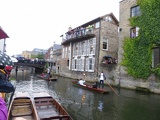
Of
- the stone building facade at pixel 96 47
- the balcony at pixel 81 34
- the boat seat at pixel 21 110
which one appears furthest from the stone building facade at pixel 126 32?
the boat seat at pixel 21 110

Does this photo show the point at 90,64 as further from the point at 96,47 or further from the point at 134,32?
the point at 134,32

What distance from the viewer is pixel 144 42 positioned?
17.1 m

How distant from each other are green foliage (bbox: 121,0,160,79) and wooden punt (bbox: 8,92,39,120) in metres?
12.0

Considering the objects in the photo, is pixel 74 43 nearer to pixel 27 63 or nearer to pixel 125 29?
pixel 125 29

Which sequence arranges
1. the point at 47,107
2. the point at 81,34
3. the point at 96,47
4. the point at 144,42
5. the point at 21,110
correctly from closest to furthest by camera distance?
the point at 21,110 → the point at 47,107 → the point at 144,42 → the point at 96,47 → the point at 81,34

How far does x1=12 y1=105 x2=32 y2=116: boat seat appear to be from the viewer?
7.83 metres

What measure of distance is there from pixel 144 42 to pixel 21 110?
13763mm

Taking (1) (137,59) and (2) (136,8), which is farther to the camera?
(2) (136,8)

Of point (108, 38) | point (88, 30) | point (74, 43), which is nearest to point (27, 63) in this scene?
point (74, 43)

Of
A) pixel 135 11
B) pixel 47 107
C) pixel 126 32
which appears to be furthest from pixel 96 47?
pixel 47 107

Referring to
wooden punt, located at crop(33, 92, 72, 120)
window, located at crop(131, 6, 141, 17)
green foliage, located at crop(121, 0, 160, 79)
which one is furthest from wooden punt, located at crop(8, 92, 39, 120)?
window, located at crop(131, 6, 141, 17)

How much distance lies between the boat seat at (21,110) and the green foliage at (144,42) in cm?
1216

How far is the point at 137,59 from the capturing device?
17.9 metres

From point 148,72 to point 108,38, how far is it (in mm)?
10725
